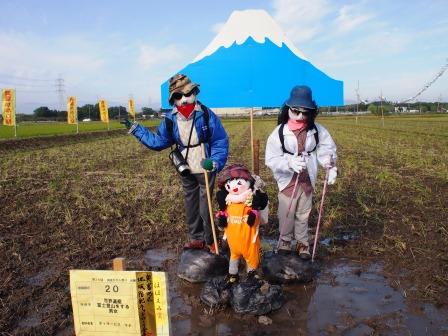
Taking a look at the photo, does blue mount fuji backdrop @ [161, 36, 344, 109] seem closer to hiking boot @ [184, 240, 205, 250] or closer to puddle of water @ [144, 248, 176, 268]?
hiking boot @ [184, 240, 205, 250]

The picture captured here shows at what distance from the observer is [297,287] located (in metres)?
3.88

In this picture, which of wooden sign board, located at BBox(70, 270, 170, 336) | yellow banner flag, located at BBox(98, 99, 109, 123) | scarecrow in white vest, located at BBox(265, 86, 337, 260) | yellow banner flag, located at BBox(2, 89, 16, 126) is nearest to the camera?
wooden sign board, located at BBox(70, 270, 170, 336)

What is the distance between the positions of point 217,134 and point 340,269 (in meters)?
1.84

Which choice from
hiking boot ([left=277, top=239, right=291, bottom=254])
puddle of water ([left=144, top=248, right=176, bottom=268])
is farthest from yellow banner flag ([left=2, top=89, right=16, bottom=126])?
hiking boot ([left=277, top=239, right=291, bottom=254])

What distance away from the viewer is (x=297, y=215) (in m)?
4.36

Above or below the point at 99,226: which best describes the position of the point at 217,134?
above

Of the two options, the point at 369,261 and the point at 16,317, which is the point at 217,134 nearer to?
the point at 369,261

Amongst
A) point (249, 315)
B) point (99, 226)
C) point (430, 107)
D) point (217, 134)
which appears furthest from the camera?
point (430, 107)

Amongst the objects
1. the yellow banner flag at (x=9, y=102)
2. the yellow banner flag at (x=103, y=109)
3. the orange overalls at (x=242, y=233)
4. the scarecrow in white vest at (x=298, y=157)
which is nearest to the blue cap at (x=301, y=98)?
the scarecrow in white vest at (x=298, y=157)

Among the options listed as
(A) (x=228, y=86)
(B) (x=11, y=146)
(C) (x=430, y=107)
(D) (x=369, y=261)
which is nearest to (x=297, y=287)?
(D) (x=369, y=261)

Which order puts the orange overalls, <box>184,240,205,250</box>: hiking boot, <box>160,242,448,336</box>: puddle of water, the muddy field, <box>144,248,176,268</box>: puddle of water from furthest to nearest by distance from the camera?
<box>144,248,176,268</box>: puddle of water < <box>184,240,205,250</box>: hiking boot < the orange overalls < the muddy field < <box>160,242,448,336</box>: puddle of water

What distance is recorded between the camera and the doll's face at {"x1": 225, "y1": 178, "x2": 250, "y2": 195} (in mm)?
3770

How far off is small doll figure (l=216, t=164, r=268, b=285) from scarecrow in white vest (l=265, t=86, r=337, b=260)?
1.60ft

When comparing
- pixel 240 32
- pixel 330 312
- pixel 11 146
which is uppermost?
pixel 240 32
